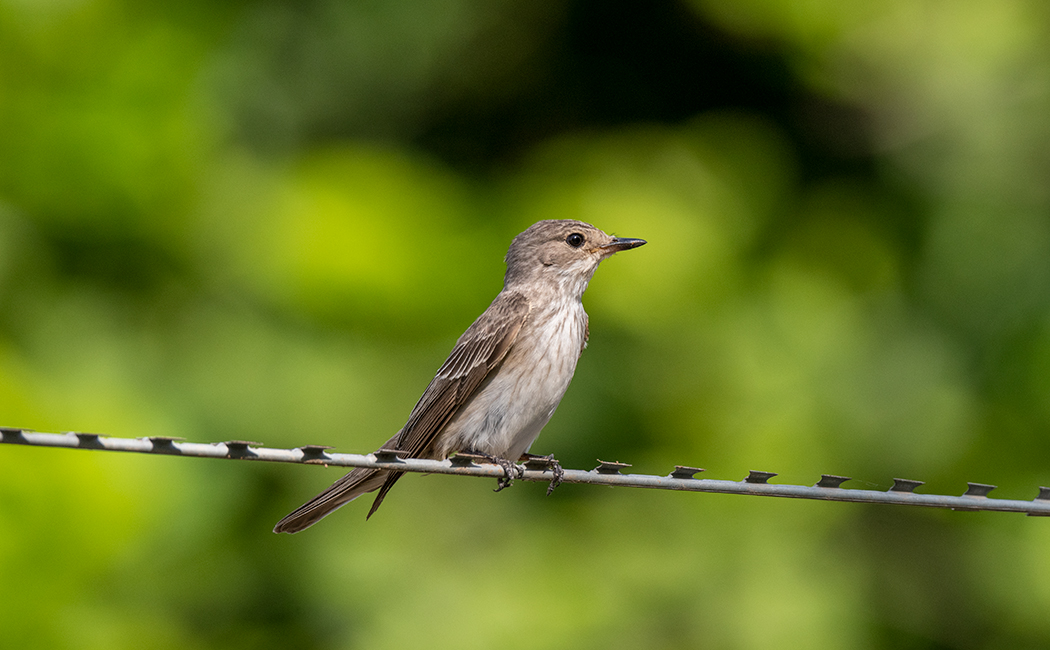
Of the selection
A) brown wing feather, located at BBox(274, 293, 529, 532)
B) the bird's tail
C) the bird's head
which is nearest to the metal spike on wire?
the bird's tail

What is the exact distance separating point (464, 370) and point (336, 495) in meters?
0.66

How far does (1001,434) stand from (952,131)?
1750mm

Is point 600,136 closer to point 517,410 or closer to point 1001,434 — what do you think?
point 1001,434

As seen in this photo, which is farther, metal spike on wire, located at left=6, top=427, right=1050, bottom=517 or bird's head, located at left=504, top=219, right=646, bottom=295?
bird's head, located at left=504, top=219, right=646, bottom=295

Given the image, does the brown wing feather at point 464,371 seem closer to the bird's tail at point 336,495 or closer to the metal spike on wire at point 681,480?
the bird's tail at point 336,495

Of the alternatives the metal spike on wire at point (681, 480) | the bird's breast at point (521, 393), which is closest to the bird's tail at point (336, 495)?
the bird's breast at point (521, 393)

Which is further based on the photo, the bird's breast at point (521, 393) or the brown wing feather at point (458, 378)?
the bird's breast at point (521, 393)

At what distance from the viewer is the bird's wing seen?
3342 mm

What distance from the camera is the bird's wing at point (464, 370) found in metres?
3.34

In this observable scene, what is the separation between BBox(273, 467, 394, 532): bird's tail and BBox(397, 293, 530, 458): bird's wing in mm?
246

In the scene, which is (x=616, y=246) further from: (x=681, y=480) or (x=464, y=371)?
(x=681, y=480)

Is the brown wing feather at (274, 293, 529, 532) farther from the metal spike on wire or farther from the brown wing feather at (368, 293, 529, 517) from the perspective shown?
the metal spike on wire

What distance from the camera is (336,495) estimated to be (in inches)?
119

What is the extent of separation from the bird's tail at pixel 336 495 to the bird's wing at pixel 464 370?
0.25 meters
